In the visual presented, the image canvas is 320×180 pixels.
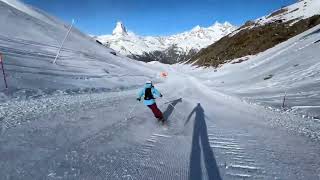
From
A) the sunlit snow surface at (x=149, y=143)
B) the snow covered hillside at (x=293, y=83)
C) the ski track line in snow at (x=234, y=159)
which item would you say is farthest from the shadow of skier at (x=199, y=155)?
the snow covered hillside at (x=293, y=83)

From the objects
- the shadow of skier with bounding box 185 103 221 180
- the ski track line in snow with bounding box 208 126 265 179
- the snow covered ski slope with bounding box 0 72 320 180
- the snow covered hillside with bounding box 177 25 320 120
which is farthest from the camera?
the snow covered hillside with bounding box 177 25 320 120

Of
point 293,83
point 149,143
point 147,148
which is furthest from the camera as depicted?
point 293,83

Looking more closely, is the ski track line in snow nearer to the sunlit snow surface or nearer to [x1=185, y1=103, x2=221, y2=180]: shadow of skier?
the sunlit snow surface

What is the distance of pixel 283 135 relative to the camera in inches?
452

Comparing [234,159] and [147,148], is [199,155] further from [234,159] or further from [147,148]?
[147,148]

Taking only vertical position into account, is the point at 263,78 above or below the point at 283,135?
above

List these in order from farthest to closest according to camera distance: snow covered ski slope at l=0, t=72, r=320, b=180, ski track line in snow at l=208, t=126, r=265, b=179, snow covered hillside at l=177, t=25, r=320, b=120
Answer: snow covered hillside at l=177, t=25, r=320, b=120, ski track line in snow at l=208, t=126, r=265, b=179, snow covered ski slope at l=0, t=72, r=320, b=180

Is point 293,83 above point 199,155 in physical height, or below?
above

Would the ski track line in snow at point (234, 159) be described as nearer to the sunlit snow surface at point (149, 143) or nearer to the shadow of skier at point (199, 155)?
the sunlit snow surface at point (149, 143)

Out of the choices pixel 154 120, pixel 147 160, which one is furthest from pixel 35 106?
pixel 147 160

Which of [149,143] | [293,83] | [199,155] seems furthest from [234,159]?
[293,83]

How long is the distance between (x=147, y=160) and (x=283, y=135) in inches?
243

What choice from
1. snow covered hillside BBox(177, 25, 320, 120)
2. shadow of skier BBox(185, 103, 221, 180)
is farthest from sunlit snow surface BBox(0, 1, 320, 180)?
snow covered hillside BBox(177, 25, 320, 120)

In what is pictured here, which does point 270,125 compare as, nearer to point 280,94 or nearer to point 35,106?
point 35,106
